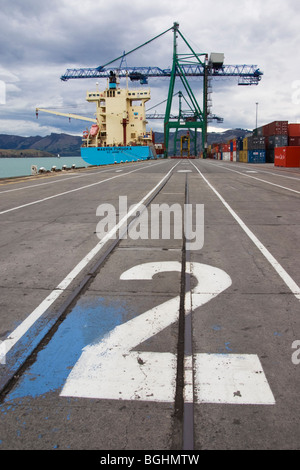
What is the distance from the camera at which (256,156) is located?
63.4m

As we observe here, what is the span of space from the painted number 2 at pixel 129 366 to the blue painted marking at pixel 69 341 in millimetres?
88

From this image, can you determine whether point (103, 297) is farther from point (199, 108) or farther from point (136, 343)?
point (199, 108)

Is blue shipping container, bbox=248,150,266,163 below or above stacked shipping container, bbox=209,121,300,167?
below

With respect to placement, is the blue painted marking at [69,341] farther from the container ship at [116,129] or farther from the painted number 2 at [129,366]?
the container ship at [116,129]

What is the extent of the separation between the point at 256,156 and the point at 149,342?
64.0 meters

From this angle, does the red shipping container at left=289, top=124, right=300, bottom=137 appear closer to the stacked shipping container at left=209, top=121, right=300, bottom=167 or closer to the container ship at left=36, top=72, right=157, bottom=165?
the stacked shipping container at left=209, top=121, right=300, bottom=167

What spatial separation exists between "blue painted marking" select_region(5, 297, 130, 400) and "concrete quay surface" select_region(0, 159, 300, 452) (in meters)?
0.01

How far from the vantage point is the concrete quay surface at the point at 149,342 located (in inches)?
96.7

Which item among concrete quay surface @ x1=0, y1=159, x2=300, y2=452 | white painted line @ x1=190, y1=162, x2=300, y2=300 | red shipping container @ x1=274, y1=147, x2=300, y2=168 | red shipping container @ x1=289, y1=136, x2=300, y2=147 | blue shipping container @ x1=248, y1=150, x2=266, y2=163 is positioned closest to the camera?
concrete quay surface @ x1=0, y1=159, x2=300, y2=452

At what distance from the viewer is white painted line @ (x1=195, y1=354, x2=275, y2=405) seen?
2742mm

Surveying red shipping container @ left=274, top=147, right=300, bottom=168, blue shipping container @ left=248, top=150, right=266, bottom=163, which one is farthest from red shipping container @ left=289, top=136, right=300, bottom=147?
red shipping container @ left=274, top=147, right=300, bottom=168

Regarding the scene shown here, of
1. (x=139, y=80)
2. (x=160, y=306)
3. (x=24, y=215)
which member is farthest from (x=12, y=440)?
(x=139, y=80)

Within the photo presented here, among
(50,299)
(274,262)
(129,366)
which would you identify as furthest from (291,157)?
(129,366)

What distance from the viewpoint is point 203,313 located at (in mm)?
4191
